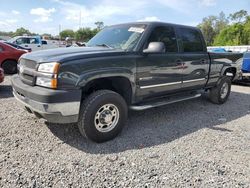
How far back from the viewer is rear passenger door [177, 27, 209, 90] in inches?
200

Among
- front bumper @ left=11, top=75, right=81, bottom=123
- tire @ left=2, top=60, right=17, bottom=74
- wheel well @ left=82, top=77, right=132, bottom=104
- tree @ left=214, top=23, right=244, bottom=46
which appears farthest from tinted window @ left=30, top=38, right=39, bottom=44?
tree @ left=214, top=23, right=244, bottom=46

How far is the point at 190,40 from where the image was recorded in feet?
17.8

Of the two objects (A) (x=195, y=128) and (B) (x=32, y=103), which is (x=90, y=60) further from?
(A) (x=195, y=128)

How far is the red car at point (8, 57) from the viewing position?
9.82m

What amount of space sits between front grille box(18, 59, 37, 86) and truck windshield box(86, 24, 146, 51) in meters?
1.48

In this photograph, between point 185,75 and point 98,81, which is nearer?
point 98,81

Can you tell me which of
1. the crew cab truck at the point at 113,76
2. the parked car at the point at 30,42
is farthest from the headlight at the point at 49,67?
the parked car at the point at 30,42

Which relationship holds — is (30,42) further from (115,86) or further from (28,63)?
(115,86)

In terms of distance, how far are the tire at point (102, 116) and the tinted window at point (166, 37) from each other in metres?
1.41

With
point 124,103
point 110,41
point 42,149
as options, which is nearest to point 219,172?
point 124,103

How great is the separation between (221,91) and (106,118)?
401 cm

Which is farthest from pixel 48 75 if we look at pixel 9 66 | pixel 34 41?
pixel 34 41

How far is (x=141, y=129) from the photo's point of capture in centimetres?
442

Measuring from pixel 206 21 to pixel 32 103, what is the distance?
3833 inches
